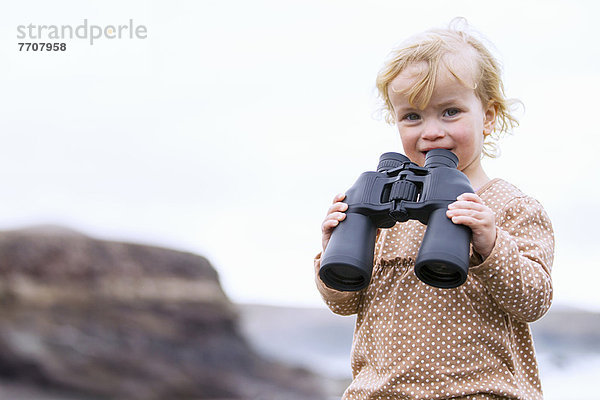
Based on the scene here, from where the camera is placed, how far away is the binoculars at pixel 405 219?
89 centimetres

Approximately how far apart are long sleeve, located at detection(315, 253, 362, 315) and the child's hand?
241 millimetres

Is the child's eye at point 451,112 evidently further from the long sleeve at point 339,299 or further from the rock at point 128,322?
the rock at point 128,322

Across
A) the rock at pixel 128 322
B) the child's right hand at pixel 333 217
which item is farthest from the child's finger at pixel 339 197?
the rock at pixel 128 322

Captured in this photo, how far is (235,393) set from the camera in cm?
634

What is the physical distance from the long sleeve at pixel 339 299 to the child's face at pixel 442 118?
0.24 meters

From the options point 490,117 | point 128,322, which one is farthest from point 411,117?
point 128,322

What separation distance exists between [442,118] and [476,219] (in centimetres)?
24

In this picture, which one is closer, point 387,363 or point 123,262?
point 387,363

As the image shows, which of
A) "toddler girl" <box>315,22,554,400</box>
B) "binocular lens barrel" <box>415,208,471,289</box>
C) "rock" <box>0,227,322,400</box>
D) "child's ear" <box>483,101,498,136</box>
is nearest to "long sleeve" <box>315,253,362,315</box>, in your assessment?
"toddler girl" <box>315,22,554,400</box>

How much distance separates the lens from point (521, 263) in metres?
0.95

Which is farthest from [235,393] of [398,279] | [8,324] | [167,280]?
[398,279]

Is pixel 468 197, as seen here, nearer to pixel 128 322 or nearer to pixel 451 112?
pixel 451 112

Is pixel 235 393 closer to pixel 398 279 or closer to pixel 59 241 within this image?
pixel 59 241

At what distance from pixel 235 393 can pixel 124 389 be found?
37.8 inches
